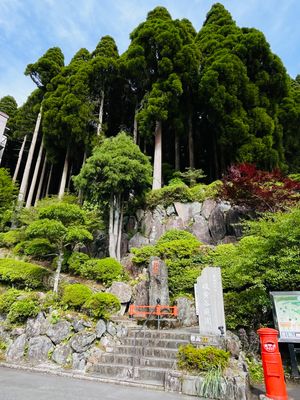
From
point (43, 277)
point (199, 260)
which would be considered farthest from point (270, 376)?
point (43, 277)

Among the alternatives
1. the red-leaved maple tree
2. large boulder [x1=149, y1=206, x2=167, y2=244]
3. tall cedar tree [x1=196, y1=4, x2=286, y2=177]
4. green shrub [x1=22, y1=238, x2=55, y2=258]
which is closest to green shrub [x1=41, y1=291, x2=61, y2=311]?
green shrub [x1=22, y1=238, x2=55, y2=258]

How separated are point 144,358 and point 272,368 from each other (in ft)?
8.81

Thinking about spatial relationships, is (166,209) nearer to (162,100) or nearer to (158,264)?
(158,264)

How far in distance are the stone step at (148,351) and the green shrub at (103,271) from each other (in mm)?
3333

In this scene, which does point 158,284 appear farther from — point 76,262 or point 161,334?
point 76,262

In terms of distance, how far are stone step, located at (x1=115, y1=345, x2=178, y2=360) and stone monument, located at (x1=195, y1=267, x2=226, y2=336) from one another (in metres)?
0.90

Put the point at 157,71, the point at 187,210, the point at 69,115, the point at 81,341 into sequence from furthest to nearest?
the point at 157,71, the point at 69,115, the point at 187,210, the point at 81,341

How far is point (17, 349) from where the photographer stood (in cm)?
643

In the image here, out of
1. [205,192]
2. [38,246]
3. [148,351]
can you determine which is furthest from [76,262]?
[205,192]

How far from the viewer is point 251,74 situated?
16906mm

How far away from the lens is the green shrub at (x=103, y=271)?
949cm

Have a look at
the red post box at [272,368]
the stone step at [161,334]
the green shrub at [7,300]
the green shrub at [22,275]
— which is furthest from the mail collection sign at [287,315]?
the green shrub at [22,275]

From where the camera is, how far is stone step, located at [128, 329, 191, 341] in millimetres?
6119

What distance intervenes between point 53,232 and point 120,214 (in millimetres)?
3961
